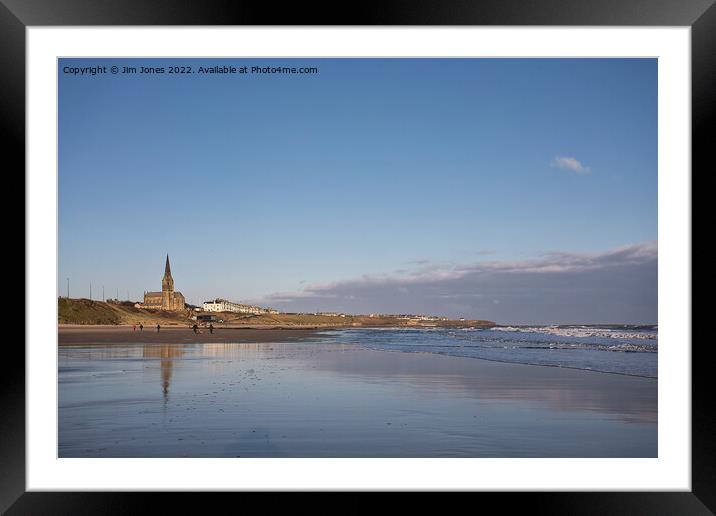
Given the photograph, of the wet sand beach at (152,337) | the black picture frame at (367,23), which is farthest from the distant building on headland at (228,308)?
the black picture frame at (367,23)

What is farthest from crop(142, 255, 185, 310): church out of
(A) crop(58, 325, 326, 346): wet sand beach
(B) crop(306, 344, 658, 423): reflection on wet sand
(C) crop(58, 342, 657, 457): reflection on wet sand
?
(C) crop(58, 342, 657, 457): reflection on wet sand

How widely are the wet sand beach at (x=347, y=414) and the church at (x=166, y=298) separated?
44.0 metres

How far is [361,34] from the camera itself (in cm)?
353

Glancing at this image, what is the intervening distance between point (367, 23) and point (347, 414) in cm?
328

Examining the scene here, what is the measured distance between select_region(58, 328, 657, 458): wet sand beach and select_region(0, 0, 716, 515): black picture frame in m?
0.69

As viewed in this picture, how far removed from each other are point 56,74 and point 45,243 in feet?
3.29

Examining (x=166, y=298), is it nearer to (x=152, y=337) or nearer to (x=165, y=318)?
(x=165, y=318)

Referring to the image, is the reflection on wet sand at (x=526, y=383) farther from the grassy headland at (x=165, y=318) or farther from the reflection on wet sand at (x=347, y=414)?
the grassy headland at (x=165, y=318)

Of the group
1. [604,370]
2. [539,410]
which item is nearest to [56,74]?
[539,410]

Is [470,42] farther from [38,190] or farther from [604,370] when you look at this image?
[604,370]

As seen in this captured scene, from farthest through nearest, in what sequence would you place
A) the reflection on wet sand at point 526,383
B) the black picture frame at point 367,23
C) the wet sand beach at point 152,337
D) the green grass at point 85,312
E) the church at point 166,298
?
the church at point 166,298 → the green grass at point 85,312 → the wet sand beach at point 152,337 → the reflection on wet sand at point 526,383 → the black picture frame at point 367,23

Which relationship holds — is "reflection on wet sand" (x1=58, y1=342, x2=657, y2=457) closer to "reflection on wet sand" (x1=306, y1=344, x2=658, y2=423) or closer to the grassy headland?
"reflection on wet sand" (x1=306, y1=344, x2=658, y2=423)

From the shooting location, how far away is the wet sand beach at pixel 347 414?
420 cm

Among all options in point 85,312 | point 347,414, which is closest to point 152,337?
point 347,414
